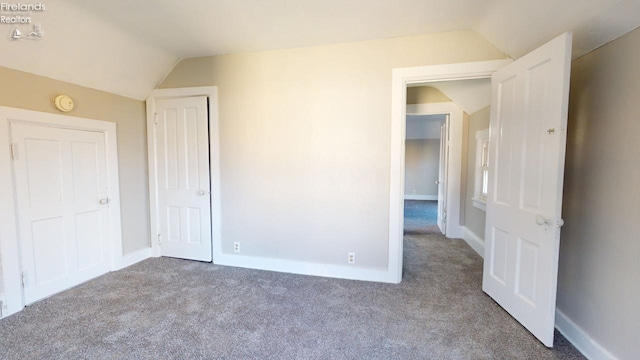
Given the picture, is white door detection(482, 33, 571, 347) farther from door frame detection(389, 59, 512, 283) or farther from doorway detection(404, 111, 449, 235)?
doorway detection(404, 111, 449, 235)

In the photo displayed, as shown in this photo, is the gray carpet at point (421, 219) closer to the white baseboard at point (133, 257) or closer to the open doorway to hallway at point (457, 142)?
the open doorway to hallway at point (457, 142)

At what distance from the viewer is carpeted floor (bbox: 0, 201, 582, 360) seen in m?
1.77

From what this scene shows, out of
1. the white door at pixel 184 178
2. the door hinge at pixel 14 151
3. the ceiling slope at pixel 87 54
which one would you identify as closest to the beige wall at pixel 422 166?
the white door at pixel 184 178

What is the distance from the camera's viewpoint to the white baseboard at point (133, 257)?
3.13 m

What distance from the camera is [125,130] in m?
3.18

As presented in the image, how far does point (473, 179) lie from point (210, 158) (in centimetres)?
368

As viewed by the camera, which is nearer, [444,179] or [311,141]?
[311,141]

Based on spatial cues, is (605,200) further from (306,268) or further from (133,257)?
(133,257)

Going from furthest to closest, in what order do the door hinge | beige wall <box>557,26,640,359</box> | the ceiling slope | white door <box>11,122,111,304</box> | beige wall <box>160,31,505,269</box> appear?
beige wall <box>160,31,505,269</box>, white door <box>11,122,111,304</box>, the door hinge, the ceiling slope, beige wall <box>557,26,640,359</box>

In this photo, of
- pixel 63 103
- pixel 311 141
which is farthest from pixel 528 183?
pixel 63 103

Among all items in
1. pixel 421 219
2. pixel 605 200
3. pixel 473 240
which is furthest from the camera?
pixel 421 219

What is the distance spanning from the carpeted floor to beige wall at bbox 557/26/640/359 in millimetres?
348

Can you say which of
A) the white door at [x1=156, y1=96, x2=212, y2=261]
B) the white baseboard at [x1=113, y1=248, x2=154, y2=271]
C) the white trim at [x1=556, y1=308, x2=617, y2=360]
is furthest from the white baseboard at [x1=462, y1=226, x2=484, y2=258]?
the white baseboard at [x1=113, y1=248, x2=154, y2=271]

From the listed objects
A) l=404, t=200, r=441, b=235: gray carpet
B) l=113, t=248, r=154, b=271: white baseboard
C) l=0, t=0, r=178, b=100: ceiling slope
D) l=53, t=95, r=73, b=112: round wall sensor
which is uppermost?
l=0, t=0, r=178, b=100: ceiling slope
